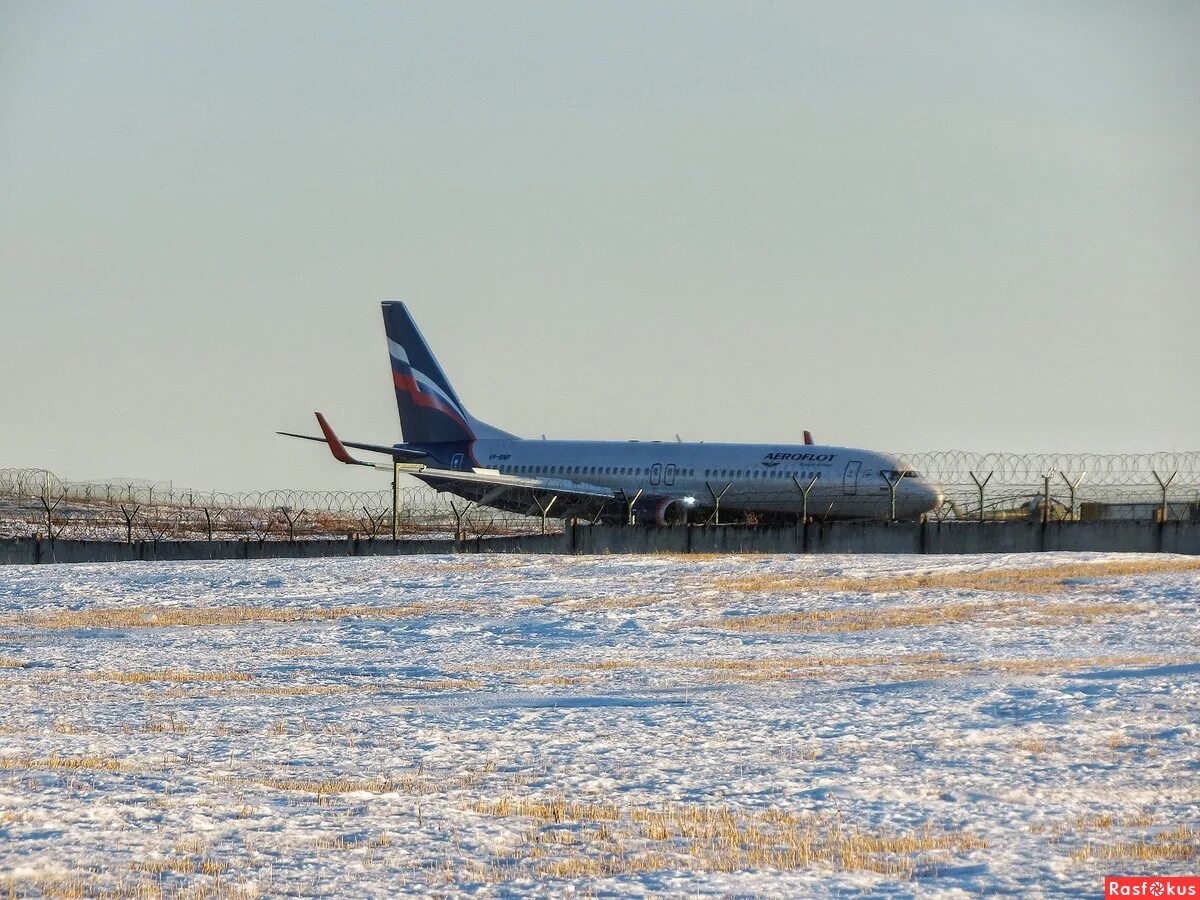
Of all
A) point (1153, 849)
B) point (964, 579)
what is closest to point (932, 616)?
point (964, 579)

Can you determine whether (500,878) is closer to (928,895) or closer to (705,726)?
(928,895)

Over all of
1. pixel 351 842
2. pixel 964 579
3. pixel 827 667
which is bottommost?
pixel 351 842

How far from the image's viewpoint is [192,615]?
27.5m

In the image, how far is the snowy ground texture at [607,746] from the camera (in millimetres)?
9914

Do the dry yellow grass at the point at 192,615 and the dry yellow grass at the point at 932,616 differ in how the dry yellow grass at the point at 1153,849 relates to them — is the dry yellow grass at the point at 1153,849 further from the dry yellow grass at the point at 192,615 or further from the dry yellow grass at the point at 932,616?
the dry yellow grass at the point at 192,615

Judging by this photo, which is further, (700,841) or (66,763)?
(66,763)

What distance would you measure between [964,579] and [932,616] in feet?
18.9

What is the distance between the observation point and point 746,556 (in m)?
37.3

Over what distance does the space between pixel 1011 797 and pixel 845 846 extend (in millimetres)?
2064

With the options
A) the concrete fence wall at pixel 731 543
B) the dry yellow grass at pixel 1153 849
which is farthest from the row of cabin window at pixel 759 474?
the dry yellow grass at pixel 1153 849

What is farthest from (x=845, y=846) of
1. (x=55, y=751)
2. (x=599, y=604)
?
A: (x=599, y=604)

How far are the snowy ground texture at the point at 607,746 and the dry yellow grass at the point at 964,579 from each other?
164cm

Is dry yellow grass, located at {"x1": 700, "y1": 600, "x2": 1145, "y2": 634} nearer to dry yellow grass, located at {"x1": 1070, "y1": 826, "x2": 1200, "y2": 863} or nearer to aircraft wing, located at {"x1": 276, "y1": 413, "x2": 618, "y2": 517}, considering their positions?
dry yellow grass, located at {"x1": 1070, "y1": 826, "x2": 1200, "y2": 863}

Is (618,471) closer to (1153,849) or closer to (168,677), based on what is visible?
(168,677)
